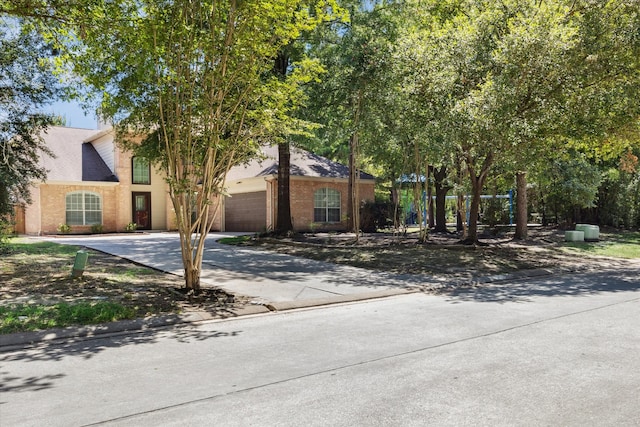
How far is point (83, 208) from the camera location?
27000 mm

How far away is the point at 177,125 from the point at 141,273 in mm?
4489

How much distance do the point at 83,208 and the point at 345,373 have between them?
26.0m

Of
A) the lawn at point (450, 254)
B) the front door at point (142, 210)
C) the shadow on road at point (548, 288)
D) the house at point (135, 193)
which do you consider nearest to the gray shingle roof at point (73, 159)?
the house at point (135, 193)

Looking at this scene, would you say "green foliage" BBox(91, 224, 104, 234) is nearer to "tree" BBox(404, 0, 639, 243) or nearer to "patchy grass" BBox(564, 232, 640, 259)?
"tree" BBox(404, 0, 639, 243)

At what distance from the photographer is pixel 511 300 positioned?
9.08 metres

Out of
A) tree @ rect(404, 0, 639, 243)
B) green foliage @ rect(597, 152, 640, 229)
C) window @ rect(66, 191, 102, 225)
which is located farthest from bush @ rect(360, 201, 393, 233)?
window @ rect(66, 191, 102, 225)

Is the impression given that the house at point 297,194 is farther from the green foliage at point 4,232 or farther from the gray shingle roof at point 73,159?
the green foliage at point 4,232

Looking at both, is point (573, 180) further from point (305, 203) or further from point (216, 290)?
point (216, 290)

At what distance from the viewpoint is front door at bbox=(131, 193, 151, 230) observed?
29.4 m

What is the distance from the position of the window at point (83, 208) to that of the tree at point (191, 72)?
2010cm

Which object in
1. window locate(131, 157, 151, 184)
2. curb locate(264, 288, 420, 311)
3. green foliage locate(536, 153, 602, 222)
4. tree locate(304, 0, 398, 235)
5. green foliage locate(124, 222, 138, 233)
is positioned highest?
tree locate(304, 0, 398, 235)

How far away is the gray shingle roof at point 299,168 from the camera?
2690 centimetres

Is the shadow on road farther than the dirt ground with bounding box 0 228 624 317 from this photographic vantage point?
Yes

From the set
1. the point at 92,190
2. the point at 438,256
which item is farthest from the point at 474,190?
the point at 92,190
